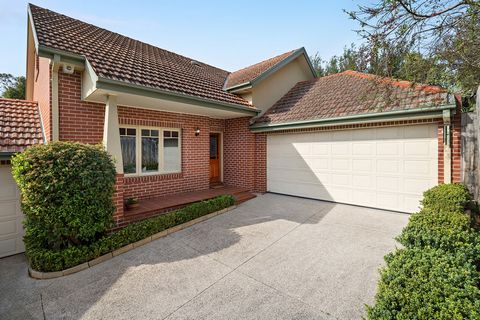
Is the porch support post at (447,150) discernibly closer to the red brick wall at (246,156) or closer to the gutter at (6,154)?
the red brick wall at (246,156)

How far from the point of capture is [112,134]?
5555 millimetres

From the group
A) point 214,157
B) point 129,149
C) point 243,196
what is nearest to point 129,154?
point 129,149

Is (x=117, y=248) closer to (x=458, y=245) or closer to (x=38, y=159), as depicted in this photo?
(x=38, y=159)

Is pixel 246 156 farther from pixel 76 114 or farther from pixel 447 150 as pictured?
pixel 447 150

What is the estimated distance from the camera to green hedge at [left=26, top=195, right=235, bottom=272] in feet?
13.7

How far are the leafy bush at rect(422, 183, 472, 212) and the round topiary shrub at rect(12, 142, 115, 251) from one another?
650 cm

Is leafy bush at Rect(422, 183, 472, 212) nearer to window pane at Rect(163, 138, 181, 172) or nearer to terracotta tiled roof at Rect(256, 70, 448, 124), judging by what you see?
terracotta tiled roof at Rect(256, 70, 448, 124)

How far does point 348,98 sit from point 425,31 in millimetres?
3991

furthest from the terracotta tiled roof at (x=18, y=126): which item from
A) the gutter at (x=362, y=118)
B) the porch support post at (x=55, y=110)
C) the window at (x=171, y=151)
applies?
the gutter at (x=362, y=118)

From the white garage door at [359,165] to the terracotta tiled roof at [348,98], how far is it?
690 millimetres

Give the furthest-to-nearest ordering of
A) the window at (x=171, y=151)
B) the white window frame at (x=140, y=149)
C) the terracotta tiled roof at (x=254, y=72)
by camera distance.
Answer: the terracotta tiled roof at (x=254, y=72)
the window at (x=171, y=151)
the white window frame at (x=140, y=149)

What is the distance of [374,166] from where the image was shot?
7281 millimetres

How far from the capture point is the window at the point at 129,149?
730cm

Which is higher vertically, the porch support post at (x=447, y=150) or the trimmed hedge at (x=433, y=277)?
the porch support post at (x=447, y=150)
